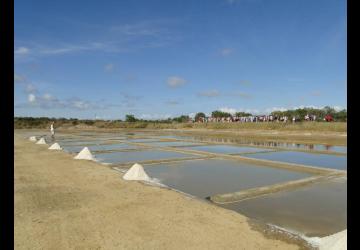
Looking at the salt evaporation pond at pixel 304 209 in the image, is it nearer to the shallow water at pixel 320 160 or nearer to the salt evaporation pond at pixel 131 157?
the shallow water at pixel 320 160

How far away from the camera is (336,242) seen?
11.6 ft

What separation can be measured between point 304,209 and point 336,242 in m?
2.57

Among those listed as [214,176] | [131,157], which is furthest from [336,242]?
[131,157]

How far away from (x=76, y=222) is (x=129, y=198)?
1.60 meters

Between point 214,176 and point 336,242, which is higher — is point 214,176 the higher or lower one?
the lower one

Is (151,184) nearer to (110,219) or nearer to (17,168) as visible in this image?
(110,219)

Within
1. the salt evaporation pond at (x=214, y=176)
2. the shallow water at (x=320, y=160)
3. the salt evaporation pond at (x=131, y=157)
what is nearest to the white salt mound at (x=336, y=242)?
the salt evaporation pond at (x=214, y=176)

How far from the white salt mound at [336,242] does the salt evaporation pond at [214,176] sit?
3.37 meters

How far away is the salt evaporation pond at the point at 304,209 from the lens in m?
5.00

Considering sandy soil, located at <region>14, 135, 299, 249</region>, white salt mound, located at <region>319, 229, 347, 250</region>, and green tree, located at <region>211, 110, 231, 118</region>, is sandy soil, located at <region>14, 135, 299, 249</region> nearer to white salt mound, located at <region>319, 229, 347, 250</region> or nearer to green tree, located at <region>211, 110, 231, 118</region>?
white salt mound, located at <region>319, 229, 347, 250</region>

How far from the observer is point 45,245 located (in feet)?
12.8

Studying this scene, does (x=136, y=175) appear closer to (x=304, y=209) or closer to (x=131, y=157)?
(x=304, y=209)
